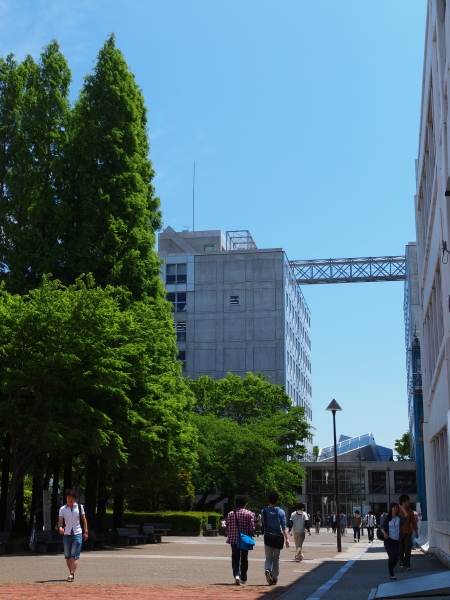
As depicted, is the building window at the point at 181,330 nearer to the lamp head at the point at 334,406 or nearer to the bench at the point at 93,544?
the lamp head at the point at 334,406

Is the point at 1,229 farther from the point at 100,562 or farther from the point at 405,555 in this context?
the point at 405,555

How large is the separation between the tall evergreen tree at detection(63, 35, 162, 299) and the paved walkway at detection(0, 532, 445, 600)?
52.1 feet

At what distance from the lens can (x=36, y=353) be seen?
87.2ft

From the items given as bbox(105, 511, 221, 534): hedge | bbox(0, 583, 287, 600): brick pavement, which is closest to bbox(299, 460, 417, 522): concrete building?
bbox(105, 511, 221, 534): hedge

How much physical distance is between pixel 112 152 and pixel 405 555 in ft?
86.3

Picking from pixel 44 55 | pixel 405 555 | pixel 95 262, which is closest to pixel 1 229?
pixel 95 262

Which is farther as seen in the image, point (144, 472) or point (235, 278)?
point (235, 278)

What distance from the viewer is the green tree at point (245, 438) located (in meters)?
58.8

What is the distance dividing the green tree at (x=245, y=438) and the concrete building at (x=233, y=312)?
20.5 metres

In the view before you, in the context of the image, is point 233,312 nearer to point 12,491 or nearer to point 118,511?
point 118,511

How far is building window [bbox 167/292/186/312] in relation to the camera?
307 feet

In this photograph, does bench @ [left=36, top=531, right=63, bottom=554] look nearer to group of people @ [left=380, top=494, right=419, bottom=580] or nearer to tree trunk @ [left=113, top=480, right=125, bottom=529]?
tree trunk @ [left=113, top=480, right=125, bottom=529]

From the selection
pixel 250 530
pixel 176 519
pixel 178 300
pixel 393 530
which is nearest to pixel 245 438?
pixel 176 519

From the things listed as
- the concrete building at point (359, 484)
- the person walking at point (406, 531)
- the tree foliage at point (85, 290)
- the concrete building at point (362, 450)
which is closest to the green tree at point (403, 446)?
the concrete building at point (362, 450)
